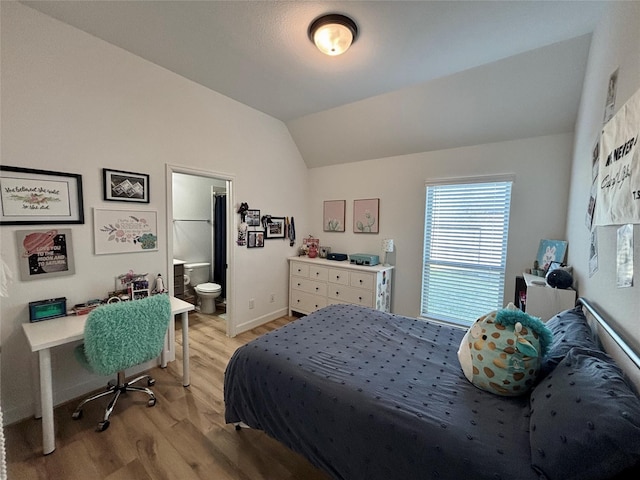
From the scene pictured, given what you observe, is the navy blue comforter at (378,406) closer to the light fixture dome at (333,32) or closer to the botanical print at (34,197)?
the botanical print at (34,197)

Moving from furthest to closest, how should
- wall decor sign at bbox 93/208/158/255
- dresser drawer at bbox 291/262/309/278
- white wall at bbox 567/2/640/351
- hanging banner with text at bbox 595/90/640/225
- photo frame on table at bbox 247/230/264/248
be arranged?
dresser drawer at bbox 291/262/309/278, photo frame on table at bbox 247/230/264/248, wall decor sign at bbox 93/208/158/255, white wall at bbox 567/2/640/351, hanging banner with text at bbox 595/90/640/225

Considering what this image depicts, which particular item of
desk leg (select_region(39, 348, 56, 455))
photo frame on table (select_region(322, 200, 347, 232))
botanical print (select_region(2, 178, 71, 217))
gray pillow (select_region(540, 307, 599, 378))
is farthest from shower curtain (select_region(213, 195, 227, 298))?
gray pillow (select_region(540, 307, 599, 378))

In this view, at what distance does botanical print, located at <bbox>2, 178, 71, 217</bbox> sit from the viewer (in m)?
1.83

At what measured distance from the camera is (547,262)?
8.65 ft

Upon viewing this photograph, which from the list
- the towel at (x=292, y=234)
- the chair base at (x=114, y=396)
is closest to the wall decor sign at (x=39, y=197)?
the chair base at (x=114, y=396)

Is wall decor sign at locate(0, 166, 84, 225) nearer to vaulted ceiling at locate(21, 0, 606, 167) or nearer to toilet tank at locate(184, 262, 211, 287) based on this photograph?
vaulted ceiling at locate(21, 0, 606, 167)

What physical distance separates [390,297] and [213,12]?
3.56 m

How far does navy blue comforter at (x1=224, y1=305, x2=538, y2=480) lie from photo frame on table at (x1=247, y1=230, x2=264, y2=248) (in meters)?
1.82

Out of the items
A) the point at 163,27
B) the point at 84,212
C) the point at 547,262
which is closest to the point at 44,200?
the point at 84,212

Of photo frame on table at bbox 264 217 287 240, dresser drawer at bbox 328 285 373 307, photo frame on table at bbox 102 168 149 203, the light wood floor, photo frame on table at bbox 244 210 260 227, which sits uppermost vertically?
photo frame on table at bbox 102 168 149 203

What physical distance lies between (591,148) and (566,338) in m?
1.40

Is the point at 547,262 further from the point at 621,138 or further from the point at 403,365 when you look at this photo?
the point at 403,365

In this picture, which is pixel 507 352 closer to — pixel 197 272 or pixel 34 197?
pixel 34 197

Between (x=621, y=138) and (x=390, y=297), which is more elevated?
(x=621, y=138)
